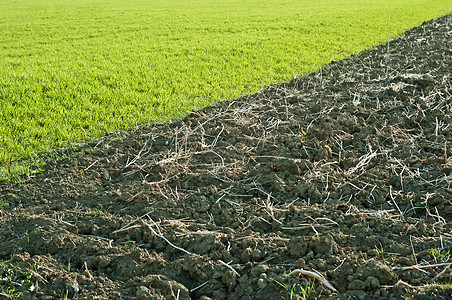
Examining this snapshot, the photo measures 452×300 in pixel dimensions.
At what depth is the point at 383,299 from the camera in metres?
2.57

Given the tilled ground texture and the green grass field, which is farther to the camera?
the green grass field

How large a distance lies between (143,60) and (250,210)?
7571mm

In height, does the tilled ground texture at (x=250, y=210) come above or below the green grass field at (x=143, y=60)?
below

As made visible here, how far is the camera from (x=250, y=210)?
3.72m

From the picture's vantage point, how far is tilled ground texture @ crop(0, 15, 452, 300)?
2.82 m

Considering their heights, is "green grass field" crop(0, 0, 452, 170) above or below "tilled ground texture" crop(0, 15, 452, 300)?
above

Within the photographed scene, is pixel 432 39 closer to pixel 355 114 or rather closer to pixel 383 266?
pixel 355 114

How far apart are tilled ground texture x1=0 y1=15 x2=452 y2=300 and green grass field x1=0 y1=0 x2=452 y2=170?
1.10 meters

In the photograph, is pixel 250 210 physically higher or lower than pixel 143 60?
lower

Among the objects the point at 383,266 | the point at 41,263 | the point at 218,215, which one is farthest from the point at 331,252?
the point at 41,263

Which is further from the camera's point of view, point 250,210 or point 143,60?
point 143,60

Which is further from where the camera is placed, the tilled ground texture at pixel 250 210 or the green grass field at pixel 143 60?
the green grass field at pixel 143 60

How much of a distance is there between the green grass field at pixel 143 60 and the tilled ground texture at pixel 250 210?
1101 mm

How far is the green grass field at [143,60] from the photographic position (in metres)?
6.52
